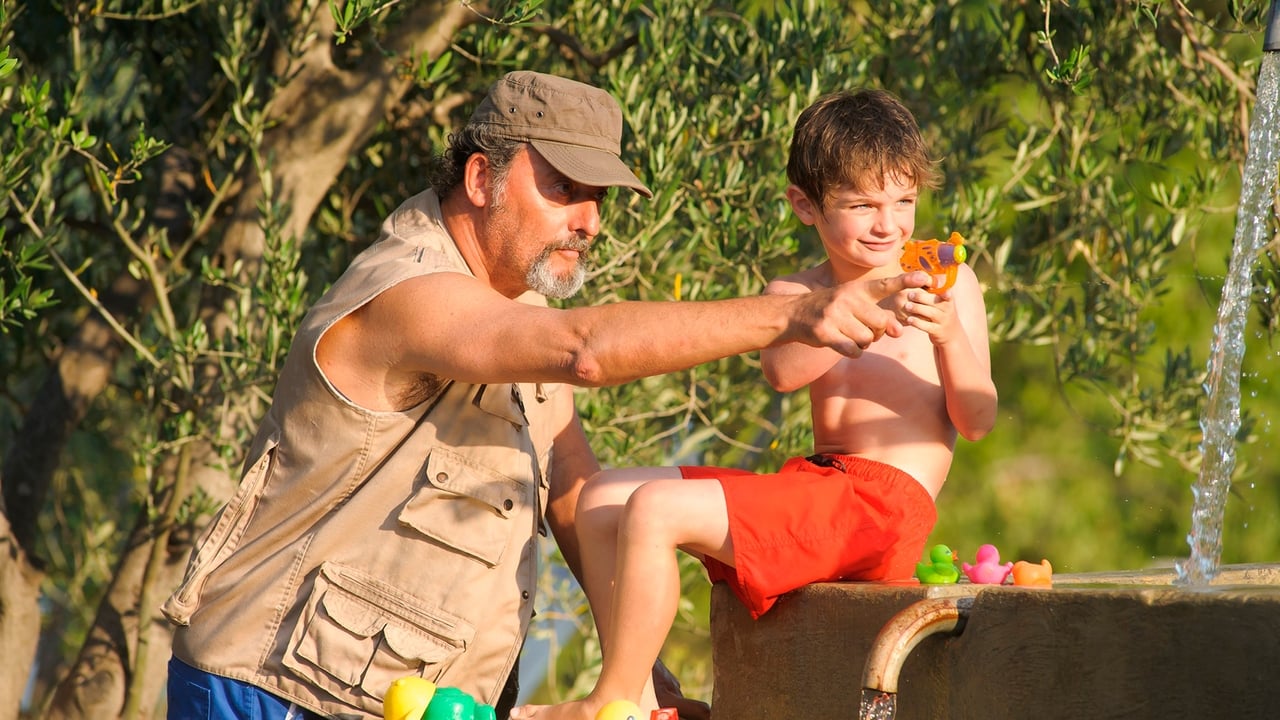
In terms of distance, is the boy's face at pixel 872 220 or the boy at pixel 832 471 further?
the boy's face at pixel 872 220

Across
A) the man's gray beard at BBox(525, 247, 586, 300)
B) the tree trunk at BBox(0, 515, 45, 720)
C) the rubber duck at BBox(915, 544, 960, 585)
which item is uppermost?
the man's gray beard at BBox(525, 247, 586, 300)

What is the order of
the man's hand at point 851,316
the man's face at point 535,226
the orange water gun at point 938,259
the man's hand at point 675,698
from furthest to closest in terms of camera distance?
the man's hand at point 675,698 < the man's face at point 535,226 < the orange water gun at point 938,259 < the man's hand at point 851,316

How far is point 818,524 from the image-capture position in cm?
308

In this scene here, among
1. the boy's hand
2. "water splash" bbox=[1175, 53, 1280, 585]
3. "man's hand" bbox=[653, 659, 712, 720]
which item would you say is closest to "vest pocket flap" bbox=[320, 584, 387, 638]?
"man's hand" bbox=[653, 659, 712, 720]

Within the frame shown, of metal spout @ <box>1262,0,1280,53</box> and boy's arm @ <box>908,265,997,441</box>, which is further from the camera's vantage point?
boy's arm @ <box>908,265,997,441</box>

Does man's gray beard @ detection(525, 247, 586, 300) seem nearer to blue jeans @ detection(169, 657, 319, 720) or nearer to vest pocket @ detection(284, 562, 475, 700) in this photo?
vest pocket @ detection(284, 562, 475, 700)

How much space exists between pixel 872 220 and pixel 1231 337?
0.93 m

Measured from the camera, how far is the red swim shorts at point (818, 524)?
119 inches

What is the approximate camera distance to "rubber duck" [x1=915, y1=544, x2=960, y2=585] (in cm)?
291

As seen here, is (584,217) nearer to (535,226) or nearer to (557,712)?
(535,226)

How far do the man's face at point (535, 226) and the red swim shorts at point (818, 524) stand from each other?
61 cm

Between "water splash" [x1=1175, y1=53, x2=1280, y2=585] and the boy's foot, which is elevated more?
"water splash" [x1=1175, y1=53, x2=1280, y2=585]

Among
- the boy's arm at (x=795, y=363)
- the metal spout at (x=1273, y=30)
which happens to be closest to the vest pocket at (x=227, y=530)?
the boy's arm at (x=795, y=363)

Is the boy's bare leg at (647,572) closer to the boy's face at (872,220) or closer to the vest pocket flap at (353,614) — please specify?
the vest pocket flap at (353,614)
